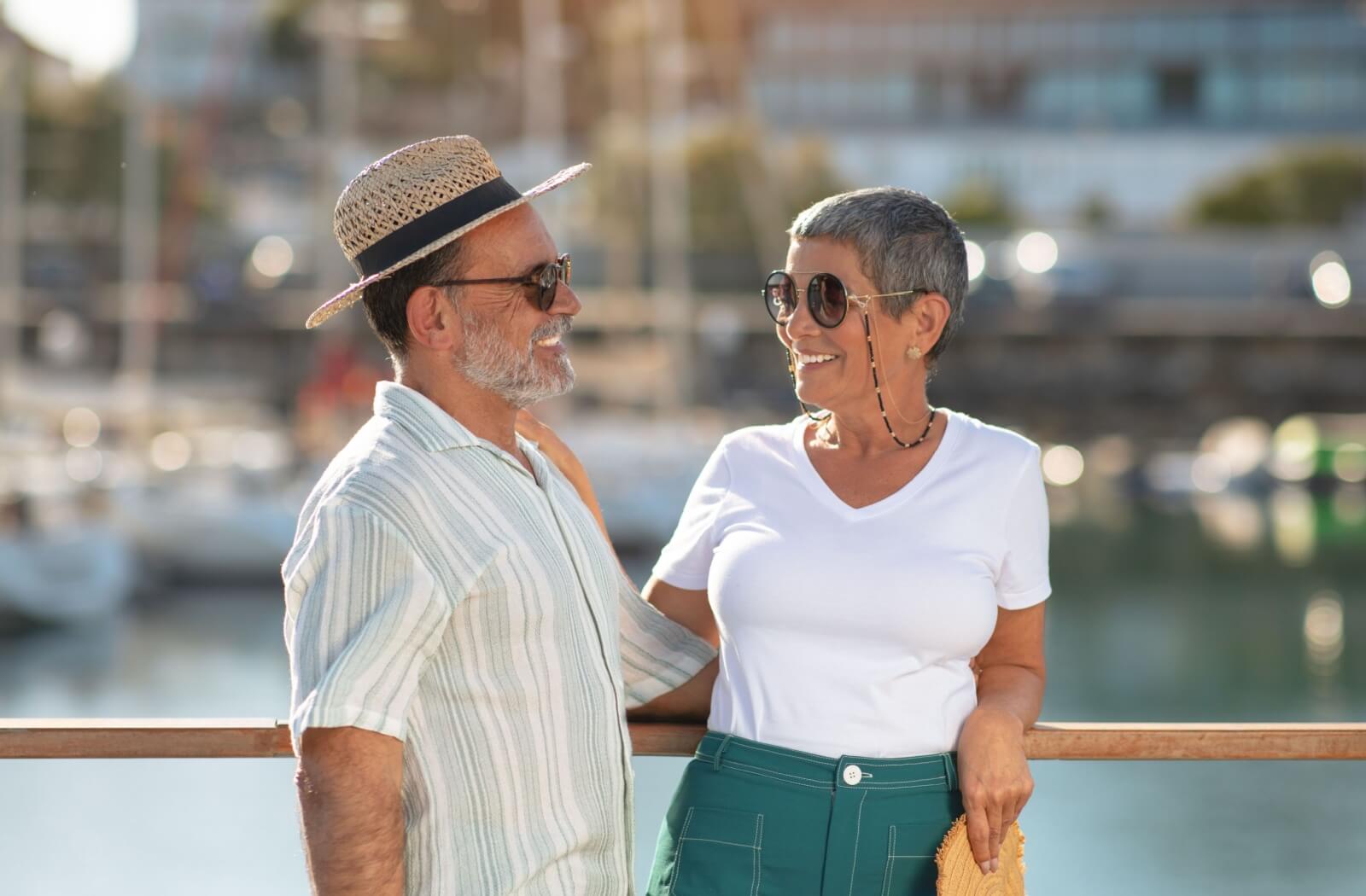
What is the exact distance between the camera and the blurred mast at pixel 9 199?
24.9 m

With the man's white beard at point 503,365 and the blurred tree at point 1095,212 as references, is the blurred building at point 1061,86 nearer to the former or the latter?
the blurred tree at point 1095,212

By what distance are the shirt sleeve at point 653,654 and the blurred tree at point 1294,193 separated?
4475 cm

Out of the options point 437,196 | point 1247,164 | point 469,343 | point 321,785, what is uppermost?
point 1247,164

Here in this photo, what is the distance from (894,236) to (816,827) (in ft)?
2.55

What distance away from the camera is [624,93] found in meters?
39.6

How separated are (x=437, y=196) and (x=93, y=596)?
58.6ft

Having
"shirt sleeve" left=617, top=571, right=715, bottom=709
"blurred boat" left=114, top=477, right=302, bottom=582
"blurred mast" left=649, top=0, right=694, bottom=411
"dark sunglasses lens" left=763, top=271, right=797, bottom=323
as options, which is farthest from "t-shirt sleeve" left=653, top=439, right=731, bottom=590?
"blurred mast" left=649, top=0, right=694, bottom=411

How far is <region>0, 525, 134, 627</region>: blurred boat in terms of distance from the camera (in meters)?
17.9

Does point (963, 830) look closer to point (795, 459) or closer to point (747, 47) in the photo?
point (795, 459)

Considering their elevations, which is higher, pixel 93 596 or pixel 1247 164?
pixel 1247 164

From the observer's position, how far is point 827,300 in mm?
2355

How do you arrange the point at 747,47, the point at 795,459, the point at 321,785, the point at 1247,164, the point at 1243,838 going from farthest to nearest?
the point at 747,47 < the point at 1247,164 < the point at 1243,838 < the point at 795,459 < the point at 321,785

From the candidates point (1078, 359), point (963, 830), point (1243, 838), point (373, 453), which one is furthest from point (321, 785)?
point (1078, 359)

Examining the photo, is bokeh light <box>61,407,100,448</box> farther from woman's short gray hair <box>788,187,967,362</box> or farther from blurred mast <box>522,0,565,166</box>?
woman's short gray hair <box>788,187,967,362</box>
